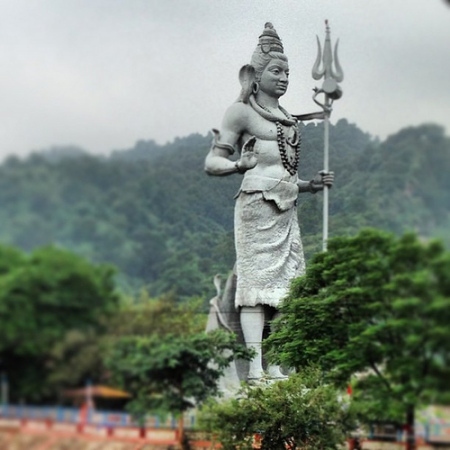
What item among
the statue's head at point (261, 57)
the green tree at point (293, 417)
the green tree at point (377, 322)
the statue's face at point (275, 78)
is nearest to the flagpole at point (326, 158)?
the statue's face at point (275, 78)

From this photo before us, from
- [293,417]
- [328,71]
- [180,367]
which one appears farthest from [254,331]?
[328,71]

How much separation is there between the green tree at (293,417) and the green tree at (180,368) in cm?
50

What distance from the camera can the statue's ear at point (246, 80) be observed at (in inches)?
273

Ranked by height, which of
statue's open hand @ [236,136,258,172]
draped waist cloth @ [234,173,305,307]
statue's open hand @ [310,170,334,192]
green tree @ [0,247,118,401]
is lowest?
green tree @ [0,247,118,401]

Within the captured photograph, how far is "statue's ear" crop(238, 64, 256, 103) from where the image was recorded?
22.8 feet

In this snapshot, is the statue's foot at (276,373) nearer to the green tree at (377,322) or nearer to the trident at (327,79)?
the green tree at (377,322)

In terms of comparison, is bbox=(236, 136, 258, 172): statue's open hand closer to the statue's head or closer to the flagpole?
the statue's head

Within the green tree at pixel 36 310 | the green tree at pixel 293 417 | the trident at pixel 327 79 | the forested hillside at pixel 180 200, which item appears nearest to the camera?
the green tree at pixel 36 310

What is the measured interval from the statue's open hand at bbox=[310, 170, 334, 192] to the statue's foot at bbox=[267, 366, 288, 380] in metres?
1.01

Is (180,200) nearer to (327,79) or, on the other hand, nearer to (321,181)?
(321,181)

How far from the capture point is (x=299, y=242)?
7043mm

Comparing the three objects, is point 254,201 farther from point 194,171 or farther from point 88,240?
point 88,240

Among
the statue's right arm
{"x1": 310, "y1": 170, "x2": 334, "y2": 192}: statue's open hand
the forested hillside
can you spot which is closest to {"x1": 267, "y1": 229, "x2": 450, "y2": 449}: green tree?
the forested hillside

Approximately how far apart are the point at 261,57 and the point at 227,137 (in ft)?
1.55
